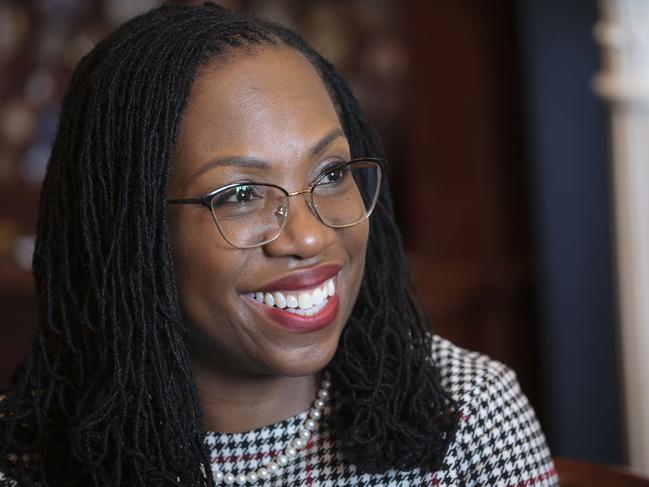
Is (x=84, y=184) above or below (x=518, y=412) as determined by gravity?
above

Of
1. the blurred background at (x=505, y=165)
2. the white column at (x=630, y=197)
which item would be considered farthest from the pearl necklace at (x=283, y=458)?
the white column at (x=630, y=197)

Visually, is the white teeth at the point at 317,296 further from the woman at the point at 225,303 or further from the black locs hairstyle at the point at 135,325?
the black locs hairstyle at the point at 135,325

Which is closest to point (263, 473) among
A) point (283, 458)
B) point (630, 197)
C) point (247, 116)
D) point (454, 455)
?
point (283, 458)

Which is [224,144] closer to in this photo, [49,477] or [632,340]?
[49,477]

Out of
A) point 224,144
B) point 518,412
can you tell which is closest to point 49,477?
point 224,144

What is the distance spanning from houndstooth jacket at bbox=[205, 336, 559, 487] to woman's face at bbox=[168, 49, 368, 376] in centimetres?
16

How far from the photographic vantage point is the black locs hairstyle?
1272mm

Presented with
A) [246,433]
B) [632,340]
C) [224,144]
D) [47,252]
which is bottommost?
[632,340]

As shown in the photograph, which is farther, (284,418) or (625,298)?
(625,298)

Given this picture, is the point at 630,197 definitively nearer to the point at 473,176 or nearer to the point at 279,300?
the point at 473,176

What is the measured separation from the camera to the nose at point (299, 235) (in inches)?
48.8

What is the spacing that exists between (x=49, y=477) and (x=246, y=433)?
266mm

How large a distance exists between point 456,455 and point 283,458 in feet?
0.74

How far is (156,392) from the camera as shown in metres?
1.31
